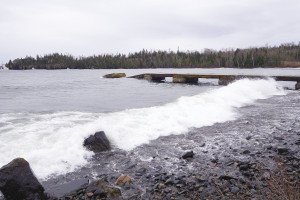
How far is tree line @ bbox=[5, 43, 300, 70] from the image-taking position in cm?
12900

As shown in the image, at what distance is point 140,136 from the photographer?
11867 mm

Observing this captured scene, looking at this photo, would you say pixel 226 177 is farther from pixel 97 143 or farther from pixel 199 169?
pixel 97 143

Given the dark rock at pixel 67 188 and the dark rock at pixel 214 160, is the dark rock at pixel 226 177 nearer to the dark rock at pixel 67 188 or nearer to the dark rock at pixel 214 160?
the dark rock at pixel 214 160

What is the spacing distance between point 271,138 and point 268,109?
7.67 meters

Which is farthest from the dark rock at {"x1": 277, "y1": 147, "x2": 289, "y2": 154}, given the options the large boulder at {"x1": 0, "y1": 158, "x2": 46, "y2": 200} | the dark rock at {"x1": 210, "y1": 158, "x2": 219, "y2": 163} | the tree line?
the tree line

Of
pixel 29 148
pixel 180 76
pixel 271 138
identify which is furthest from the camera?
pixel 180 76

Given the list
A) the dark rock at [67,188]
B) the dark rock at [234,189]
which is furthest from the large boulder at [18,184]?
the dark rock at [234,189]

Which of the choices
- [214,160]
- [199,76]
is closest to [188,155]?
[214,160]

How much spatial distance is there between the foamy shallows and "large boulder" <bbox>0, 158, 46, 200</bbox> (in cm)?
127

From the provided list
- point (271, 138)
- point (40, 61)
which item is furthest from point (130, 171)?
point (40, 61)

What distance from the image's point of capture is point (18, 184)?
22.7 ft

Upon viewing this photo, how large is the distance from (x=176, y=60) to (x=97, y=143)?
449 feet

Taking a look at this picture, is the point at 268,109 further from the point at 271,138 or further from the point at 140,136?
the point at 140,136

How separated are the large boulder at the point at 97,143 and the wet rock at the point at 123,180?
253cm
